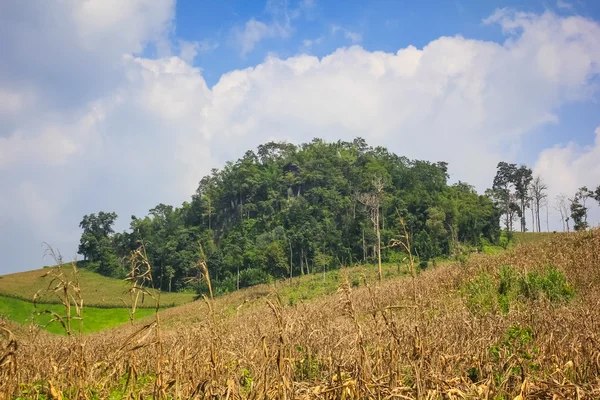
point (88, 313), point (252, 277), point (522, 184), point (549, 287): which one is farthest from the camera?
point (522, 184)

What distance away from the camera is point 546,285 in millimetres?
11516

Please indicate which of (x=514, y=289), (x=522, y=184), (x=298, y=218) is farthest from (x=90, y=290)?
(x=522, y=184)

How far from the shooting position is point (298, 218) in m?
85.6

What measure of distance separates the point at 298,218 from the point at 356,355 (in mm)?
82869

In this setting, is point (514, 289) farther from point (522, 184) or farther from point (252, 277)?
point (522, 184)

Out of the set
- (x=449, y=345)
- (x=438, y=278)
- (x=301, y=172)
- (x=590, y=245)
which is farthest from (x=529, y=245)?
(x=301, y=172)

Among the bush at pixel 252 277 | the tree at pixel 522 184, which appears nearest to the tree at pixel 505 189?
the tree at pixel 522 184

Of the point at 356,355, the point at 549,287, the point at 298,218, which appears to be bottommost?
the point at 549,287

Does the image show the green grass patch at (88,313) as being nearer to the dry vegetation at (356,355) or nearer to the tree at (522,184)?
the dry vegetation at (356,355)

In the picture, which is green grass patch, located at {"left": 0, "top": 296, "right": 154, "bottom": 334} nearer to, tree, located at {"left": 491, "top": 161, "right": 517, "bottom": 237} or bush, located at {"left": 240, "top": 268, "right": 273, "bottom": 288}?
bush, located at {"left": 240, "top": 268, "right": 273, "bottom": 288}

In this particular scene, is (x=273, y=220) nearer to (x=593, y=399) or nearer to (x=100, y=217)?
(x=100, y=217)

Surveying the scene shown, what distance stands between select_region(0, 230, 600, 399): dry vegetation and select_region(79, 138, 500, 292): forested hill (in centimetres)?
4868

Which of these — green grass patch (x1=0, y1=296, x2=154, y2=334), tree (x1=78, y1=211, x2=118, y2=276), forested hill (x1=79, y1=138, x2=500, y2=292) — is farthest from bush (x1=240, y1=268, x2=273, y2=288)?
tree (x1=78, y1=211, x2=118, y2=276)

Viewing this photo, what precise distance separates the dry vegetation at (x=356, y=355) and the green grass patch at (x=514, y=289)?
14cm
